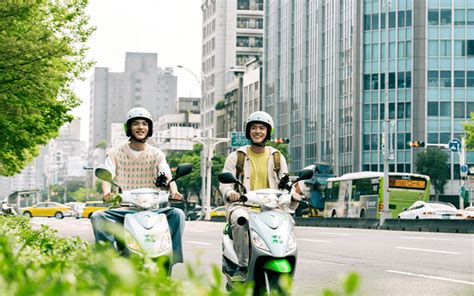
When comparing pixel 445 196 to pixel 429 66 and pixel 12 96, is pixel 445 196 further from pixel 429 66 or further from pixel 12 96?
pixel 12 96

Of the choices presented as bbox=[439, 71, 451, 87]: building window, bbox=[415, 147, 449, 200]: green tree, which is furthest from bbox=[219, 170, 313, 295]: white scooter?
bbox=[439, 71, 451, 87]: building window

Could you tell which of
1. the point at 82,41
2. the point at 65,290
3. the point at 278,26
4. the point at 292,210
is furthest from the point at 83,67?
the point at 278,26

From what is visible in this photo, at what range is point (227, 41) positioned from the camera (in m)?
132

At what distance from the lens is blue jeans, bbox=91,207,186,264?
774cm

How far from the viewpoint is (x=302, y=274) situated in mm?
12391

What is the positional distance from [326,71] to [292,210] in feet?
272

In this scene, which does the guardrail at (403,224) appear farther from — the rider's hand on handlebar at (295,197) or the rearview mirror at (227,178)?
the rearview mirror at (227,178)

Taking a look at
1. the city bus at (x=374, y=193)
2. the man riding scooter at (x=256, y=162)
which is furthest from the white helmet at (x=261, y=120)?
the city bus at (x=374, y=193)

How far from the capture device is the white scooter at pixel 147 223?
24.0ft

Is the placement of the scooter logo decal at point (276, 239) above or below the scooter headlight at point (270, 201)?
below

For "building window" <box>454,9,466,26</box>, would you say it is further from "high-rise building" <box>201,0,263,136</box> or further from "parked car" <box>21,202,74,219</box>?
"high-rise building" <box>201,0,263,136</box>

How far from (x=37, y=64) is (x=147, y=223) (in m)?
17.9

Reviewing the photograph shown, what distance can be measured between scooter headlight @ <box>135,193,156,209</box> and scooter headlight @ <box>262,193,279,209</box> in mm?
872

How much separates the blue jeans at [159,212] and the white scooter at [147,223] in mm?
76
